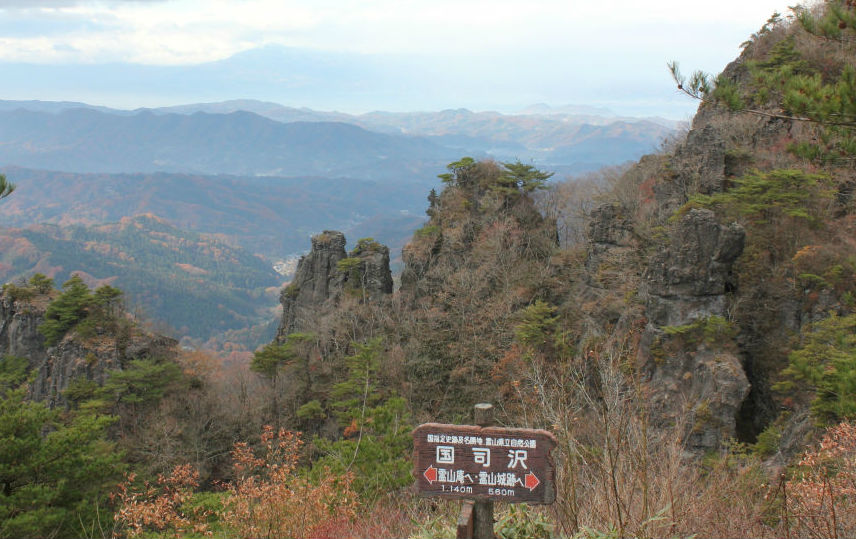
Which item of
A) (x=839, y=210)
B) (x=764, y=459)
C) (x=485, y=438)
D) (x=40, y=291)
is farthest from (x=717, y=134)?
(x=40, y=291)

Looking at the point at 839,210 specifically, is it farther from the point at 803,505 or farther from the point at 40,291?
the point at 40,291

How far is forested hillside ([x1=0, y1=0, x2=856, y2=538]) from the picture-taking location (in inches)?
288

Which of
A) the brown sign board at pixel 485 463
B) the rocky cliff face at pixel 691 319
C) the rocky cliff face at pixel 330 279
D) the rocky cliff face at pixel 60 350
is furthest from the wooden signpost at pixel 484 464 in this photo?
the rocky cliff face at pixel 330 279

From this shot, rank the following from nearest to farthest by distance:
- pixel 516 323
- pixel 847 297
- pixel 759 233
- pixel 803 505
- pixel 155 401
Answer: pixel 803 505 → pixel 847 297 → pixel 759 233 → pixel 516 323 → pixel 155 401

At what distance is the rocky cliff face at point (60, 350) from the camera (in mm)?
27328

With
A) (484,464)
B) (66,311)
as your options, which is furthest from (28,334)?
(484,464)

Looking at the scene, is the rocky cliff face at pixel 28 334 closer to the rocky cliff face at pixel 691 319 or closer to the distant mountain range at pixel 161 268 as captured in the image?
the rocky cliff face at pixel 691 319

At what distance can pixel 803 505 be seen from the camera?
5.92m

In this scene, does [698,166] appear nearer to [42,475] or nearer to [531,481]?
[531,481]

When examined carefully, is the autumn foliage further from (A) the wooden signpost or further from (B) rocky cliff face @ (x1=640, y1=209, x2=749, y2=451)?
(B) rocky cliff face @ (x1=640, y1=209, x2=749, y2=451)

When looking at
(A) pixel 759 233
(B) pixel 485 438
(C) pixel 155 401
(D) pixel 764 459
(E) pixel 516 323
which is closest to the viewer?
(B) pixel 485 438

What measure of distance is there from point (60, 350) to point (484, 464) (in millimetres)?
30542

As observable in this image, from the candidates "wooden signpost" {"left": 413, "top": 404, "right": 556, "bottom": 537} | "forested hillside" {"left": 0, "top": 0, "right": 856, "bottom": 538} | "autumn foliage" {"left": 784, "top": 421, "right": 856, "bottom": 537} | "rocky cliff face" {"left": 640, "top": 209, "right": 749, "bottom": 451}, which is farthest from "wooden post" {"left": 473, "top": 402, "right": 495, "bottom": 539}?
"rocky cliff face" {"left": 640, "top": 209, "right": 749, "bottom": 451}

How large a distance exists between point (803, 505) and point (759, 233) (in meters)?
14.0
